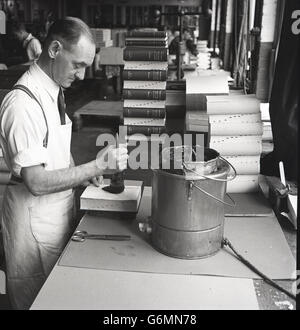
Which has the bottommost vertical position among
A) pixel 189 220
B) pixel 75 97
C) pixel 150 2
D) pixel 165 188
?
pixel 75 97

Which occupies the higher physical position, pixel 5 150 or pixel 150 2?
pixel 150 2

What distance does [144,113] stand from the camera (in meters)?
3.40

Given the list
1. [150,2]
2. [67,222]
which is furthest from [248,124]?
[150,2]

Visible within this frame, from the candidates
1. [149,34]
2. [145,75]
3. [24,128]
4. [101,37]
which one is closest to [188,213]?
[24,128]

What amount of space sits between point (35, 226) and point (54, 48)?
0.71 meters

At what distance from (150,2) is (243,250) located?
569 inches

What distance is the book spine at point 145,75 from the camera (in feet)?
10.5

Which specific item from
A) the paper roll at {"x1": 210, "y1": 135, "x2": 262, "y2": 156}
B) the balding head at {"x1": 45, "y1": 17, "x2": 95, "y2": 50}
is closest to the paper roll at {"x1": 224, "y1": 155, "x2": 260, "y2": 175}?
the paper roll at {"x1": 210, "y1": 135, "x2": 262, "y2": 156}

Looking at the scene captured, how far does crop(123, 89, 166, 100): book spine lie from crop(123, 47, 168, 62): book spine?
0.23m

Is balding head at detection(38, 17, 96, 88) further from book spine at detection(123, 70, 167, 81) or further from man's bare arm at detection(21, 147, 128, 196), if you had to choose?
book spine at detection(123, 70, 167, 81)

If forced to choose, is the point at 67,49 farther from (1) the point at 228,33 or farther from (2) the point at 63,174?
(1) the point at 228,33

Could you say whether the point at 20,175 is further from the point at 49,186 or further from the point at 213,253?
the point at 213,253

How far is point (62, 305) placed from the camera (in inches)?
50.3
